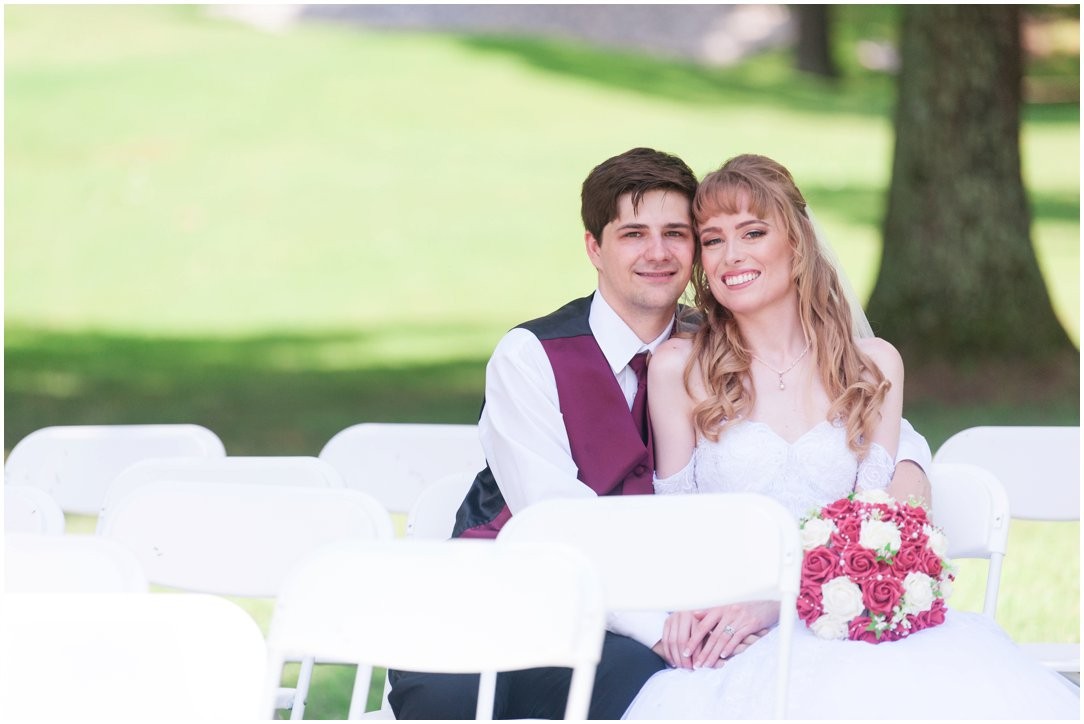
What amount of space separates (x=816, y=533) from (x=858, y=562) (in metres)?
0.12

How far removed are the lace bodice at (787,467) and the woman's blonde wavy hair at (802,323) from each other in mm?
40

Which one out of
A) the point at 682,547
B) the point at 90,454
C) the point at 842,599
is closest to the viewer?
the point at 682,547

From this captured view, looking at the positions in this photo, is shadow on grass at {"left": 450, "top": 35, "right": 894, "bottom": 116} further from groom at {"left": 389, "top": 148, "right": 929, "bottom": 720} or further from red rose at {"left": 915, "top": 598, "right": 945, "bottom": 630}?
red rose at {"left": 915, "top": 598, "right": 945, "bottom": 630}

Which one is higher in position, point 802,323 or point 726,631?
point 802,323

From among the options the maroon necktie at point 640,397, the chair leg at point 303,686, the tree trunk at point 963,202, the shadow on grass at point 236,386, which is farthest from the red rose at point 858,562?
the shadow on grass at point 236,386

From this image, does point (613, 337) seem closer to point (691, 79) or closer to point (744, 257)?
point (744, 257)

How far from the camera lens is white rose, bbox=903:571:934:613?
135 inches

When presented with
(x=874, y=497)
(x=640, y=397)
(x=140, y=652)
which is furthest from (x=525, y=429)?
(x=140, y=652)

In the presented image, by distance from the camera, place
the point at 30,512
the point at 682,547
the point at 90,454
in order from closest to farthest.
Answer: the point at 682,547
the point at 30,512
the point at 90,454

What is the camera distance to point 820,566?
3.47 m

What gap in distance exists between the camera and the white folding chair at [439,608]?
2.67m

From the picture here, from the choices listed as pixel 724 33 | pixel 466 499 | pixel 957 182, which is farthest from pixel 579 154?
pixel 466 499

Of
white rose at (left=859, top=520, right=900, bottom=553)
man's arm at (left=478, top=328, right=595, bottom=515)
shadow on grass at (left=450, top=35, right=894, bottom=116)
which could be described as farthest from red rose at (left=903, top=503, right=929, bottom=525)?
shadow on grass at (left=450, top=35, right=894, bottom=116)

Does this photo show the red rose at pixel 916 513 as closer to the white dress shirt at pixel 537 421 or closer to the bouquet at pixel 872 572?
the bouquet at pixel 872 572
